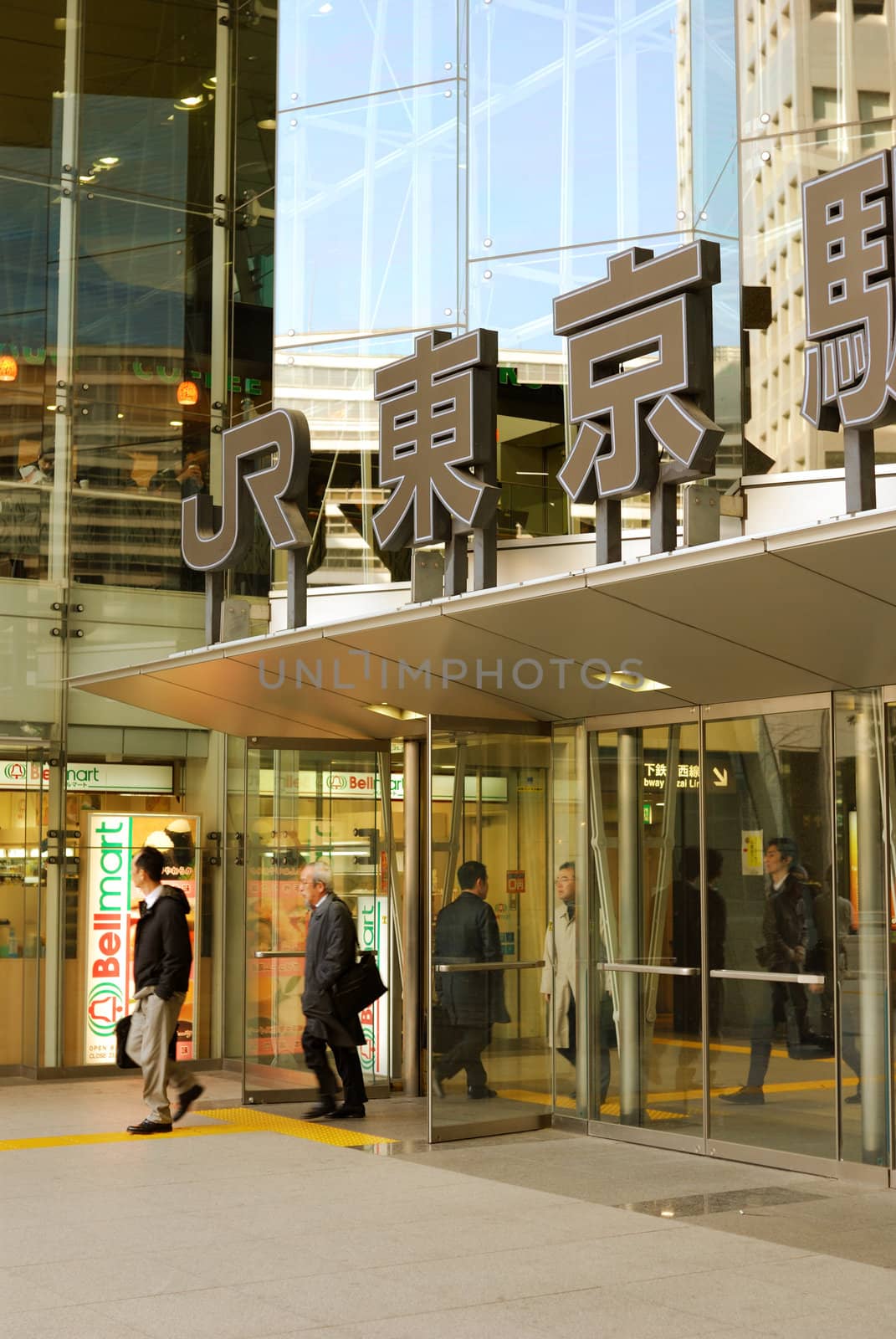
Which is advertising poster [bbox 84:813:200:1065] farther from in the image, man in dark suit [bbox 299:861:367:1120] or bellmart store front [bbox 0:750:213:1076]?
man in dark suit [bbox 299:861:367:1120]

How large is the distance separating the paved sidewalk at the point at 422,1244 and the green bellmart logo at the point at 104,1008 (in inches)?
148

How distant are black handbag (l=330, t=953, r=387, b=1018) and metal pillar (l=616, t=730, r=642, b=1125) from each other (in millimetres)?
1870

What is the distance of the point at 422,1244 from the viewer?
281 inches

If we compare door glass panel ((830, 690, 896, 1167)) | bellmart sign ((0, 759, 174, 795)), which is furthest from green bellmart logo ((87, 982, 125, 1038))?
door glass panel ((830, 690, 896, 1167))

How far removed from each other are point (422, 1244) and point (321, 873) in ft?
15.7

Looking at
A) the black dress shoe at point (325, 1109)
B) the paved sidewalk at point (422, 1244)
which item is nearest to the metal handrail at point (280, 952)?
the black dress shoe at point (325, 1109)

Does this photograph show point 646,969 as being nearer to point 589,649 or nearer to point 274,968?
point 589,649

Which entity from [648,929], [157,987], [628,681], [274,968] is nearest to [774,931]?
[648,929]

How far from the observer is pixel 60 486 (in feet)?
47.0

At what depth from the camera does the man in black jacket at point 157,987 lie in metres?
10.2

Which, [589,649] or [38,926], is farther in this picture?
[38,926]

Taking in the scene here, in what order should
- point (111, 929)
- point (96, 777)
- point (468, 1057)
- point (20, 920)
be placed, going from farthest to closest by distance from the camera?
point (96, 777) < point (111, 929) < point (20, 920) < point (468, 1057)

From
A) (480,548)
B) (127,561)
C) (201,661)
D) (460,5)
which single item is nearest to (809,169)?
(480,548)

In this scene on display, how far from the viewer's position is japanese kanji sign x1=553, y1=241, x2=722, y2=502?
26.3 ft
